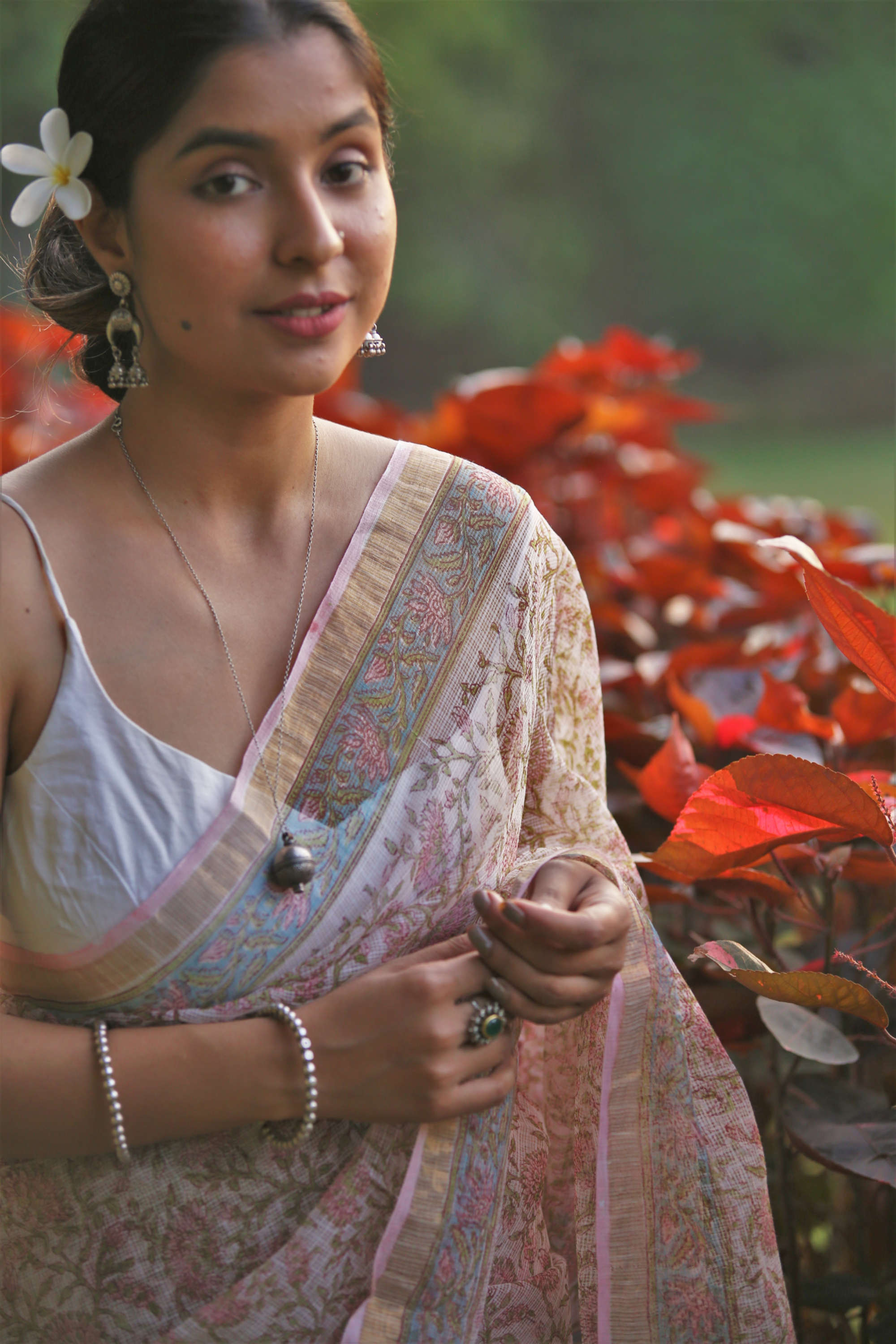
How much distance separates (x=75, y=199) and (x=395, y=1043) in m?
0.62

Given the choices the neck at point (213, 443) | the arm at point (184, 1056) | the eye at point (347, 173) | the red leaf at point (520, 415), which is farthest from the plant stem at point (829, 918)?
the red leaf at point (520, 415)

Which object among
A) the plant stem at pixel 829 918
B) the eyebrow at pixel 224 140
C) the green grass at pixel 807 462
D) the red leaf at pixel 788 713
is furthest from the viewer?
the green grass at pixel 807 462

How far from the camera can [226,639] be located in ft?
3.04

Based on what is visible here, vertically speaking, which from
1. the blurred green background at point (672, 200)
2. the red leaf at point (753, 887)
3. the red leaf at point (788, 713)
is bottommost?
the red leaf at point (753, 887)

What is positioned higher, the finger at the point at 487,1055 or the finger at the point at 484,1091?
the finger at the point at 487,1055

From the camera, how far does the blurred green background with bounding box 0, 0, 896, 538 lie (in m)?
7.68

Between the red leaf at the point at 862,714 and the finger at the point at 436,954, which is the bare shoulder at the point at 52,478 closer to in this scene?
the finger at the point at 436,954

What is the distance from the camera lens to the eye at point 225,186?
0.82 m

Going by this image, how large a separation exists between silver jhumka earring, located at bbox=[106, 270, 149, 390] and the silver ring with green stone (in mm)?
515

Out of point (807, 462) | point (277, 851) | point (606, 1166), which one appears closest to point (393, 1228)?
point (606, 1166)

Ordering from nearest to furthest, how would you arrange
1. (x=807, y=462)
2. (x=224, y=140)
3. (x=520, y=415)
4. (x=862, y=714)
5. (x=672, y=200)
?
(x=224, y=140) < (x=862, y=714) < (x=520, y=415) < (x=807, y=462) < (x=672, y=200)

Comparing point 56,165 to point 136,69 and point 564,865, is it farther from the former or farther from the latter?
point 564,865

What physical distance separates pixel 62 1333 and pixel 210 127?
2.77 feet

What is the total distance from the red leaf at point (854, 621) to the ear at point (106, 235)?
54 cm
